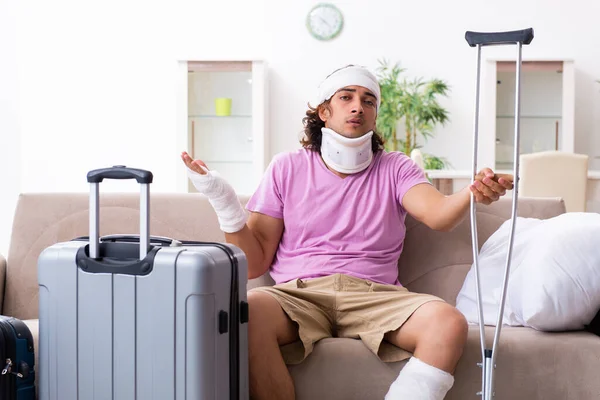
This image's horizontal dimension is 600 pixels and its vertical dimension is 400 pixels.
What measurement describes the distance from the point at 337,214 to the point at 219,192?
0.38m

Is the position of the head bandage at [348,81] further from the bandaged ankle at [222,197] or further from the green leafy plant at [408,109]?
the green leafy plant at [408,109]

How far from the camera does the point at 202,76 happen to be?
20.2 ft

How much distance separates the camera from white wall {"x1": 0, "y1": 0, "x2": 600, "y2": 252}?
6.33m

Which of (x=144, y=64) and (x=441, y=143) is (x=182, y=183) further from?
(x=441, y=143)

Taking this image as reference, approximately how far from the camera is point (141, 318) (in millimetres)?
1710

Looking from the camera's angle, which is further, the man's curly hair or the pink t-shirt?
the man's curly hair

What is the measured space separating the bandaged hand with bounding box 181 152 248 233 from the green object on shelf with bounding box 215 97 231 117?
13.1 ft

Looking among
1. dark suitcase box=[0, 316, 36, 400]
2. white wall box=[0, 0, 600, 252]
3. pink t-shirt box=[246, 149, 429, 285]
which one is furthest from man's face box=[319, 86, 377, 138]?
white wall box=[0, 0, 600, 252]

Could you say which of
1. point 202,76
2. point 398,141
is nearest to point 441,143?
point 398,141

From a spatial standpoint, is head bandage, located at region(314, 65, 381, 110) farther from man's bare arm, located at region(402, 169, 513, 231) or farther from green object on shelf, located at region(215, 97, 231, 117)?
green object on shelf, located at region(215, 97, 231, 117)

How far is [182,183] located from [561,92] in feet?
9.64

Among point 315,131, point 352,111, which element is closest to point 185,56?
point 315,131

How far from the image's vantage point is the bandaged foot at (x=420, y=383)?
1.82m

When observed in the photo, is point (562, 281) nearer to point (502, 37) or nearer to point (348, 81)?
point (502, 37)
